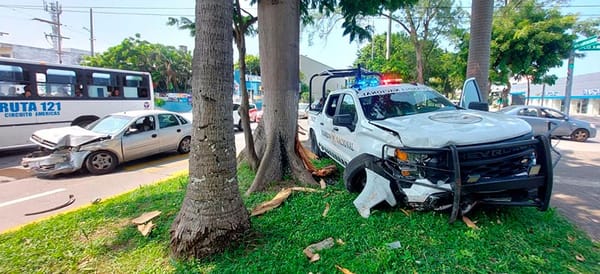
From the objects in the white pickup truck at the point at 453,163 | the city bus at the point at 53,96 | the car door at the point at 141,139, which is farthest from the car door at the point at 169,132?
the white pickup truck at the point at 453,163

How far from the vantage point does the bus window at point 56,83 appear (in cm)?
952

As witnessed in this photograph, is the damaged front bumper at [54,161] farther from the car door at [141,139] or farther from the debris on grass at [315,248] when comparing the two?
the debris on grass at [315,248]

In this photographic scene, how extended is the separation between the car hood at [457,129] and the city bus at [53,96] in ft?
35.5

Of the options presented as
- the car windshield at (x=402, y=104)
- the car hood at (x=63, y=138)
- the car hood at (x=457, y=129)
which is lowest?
the car hood at (x=63, y=138)

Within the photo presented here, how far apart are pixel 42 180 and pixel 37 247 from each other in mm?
4211

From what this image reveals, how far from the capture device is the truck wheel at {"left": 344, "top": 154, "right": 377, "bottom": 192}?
156 inches

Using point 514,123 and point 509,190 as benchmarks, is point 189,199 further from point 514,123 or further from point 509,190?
point 514,123

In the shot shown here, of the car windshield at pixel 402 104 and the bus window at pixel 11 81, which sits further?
the bus window at pixel 11 81

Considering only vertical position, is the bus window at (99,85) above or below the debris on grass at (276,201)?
above

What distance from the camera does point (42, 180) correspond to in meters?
6.51

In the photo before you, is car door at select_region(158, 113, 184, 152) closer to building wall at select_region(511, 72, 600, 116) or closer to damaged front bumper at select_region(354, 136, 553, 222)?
damaged front bumper at select_region(354, 136, 553, 222)

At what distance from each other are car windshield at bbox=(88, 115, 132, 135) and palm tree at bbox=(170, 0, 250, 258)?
577 centimetres

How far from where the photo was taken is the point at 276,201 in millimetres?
4227

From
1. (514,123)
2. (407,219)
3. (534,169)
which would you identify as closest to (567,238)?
(534,169)
